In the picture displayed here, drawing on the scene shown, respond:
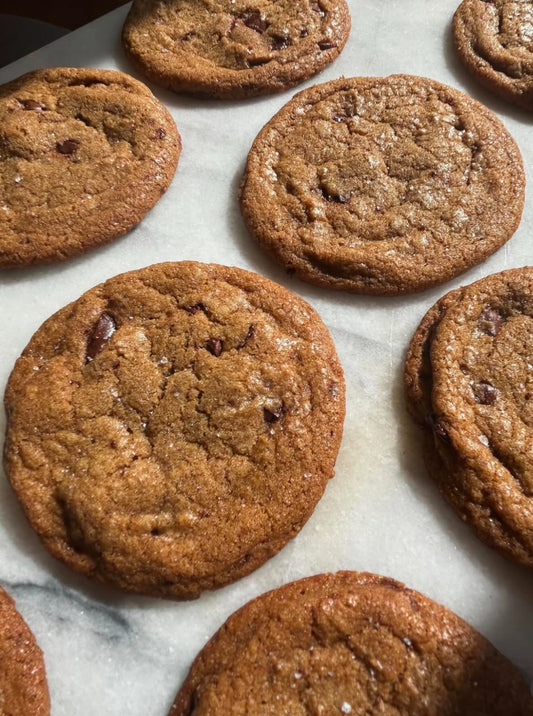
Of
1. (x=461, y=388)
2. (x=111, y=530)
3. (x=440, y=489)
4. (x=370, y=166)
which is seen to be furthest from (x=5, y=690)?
(x=370, y=166)

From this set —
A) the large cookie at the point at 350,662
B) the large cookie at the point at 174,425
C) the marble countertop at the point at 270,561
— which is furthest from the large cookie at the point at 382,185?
the large cookie at the point at 350,662

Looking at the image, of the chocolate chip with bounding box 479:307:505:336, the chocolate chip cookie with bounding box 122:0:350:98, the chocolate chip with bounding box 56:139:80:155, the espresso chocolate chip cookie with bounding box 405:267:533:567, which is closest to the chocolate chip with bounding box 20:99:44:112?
the chocolate chip with bounding box 56:139:80:155

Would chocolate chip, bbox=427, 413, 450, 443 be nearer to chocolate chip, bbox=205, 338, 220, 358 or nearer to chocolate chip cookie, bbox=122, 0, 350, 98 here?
chocolate chip, bbox=205, 338, 220, 358

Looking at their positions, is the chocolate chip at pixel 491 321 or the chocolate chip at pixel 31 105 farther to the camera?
the chocolate chip at pixel 31 105

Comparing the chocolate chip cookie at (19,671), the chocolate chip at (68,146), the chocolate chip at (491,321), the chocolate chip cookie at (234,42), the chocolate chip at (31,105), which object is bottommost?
the chocolate chip cookie at (19,671)

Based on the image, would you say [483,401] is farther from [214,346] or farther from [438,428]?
[214,346]

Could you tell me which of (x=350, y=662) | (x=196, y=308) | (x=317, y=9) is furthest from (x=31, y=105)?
(x=350, y=662)

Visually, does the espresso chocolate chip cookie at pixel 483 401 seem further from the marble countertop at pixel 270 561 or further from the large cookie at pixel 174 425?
the large cookie at pixel 174 425
